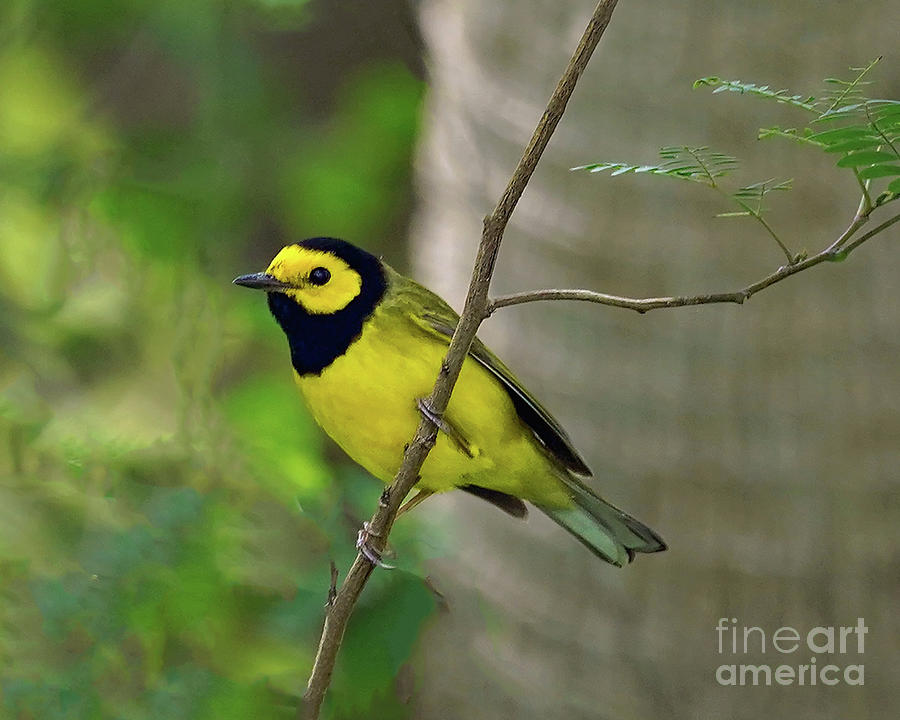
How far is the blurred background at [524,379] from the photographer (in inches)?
90.4

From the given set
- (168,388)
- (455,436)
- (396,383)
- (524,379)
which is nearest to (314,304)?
(396,383)

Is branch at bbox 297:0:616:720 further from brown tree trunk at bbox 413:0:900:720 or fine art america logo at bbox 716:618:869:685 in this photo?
fine art america logo at bbox 716:618:869:685

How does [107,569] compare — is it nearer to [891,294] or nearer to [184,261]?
[184,261]

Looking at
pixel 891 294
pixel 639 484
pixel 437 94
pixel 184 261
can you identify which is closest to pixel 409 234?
pixel 437 94

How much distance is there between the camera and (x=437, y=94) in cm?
351

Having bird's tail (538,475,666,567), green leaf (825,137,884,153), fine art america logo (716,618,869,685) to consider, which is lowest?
fine art america logo (716,618,869,685)

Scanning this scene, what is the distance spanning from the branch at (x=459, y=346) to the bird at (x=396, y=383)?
427 millimetres

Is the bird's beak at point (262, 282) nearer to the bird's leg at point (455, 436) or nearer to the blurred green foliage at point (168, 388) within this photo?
the bird's leg at point (455, 436)

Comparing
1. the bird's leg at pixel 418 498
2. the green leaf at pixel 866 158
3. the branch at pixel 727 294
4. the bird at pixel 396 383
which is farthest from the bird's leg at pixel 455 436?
the green leaf at pixel 866 158

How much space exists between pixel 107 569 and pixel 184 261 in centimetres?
105

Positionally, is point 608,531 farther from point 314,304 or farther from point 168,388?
point 168,388

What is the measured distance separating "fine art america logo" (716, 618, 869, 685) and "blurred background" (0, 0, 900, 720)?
0.08 feet

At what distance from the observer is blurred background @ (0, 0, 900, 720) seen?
230cm

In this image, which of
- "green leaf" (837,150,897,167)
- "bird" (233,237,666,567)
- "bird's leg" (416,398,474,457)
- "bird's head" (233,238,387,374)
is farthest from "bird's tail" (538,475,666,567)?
"green leaf" (837,150,897,167)
